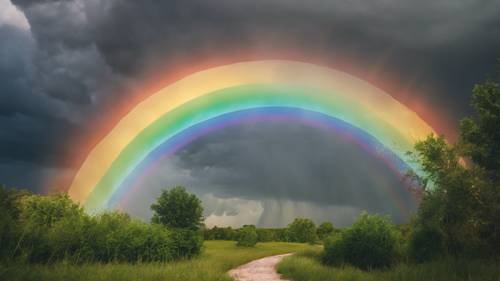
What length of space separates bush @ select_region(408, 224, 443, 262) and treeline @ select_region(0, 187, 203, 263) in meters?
15.1

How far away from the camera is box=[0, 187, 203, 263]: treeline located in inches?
739

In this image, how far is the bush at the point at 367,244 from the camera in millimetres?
26797

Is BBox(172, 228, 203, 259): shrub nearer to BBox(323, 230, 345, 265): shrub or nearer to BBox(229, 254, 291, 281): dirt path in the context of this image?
BBox(229, 254, 291, 281): dirt path

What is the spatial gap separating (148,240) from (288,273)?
9.51m

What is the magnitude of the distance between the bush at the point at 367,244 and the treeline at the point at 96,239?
10.8 m

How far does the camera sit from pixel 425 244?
85.8 feet

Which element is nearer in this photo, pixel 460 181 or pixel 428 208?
pixel 460 181

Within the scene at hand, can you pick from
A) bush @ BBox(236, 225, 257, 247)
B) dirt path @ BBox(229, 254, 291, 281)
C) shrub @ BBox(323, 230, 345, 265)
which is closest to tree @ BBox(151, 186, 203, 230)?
dirt path @ BBox(229, 254, 291, 281)

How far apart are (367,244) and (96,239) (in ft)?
53.5

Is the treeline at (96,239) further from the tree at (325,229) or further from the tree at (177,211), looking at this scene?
the tree at (325,229)

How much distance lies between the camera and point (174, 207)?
109 feet

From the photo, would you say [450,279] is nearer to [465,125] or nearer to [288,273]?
[288,273]

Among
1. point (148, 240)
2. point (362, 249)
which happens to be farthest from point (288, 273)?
point (148, 240)

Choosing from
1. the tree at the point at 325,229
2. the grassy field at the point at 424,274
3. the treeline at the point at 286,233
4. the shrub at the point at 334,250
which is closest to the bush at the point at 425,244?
the grassy field at the point at 424,274
